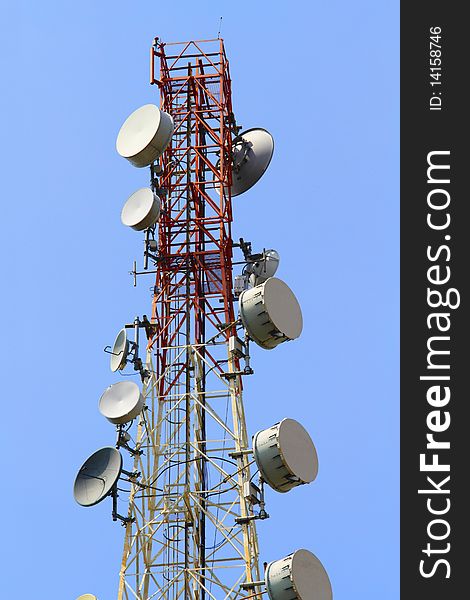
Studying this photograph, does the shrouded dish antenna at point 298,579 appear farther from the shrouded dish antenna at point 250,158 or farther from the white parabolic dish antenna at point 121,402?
the shrouded dish antenna at point 250,158

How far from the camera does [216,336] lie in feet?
123

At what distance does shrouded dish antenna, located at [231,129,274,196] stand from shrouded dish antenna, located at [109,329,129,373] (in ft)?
22.1

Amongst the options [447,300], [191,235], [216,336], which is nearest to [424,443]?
[447,300]

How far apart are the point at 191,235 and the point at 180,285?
5.56 feet

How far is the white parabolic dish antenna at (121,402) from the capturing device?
3512 cm

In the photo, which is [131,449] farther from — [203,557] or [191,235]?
[191,235]

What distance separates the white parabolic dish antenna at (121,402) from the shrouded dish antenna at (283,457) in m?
3.71

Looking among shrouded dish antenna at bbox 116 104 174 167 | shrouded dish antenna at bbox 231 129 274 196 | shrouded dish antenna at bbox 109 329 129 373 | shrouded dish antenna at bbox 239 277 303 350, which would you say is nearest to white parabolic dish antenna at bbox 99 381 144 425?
shrouded dish antenna at bbox 109 329 129 373

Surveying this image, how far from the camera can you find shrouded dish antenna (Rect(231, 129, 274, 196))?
40.8 metres

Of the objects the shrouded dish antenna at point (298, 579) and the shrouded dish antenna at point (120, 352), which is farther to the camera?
the shrouded dish antenna at point (120, 352)

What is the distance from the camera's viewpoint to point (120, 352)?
1437 inches

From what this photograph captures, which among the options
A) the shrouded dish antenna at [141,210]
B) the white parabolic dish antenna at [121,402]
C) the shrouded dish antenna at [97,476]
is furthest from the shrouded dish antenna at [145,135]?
the shrouded dish antenna at [97,476]

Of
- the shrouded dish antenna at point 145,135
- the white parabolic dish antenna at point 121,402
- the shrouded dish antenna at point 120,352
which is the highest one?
the shrouded dish antenna at point 145,135

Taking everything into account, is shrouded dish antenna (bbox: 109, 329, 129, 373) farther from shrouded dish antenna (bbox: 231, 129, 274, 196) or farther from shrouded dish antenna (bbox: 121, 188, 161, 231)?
shrouded dish antenna (bbox: 231, 129, 274, 196)
